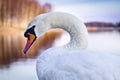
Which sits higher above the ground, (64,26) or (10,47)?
(64,26)

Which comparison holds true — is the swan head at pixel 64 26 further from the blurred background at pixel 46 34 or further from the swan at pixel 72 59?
the blurred background at pixel 46 34

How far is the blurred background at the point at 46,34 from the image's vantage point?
5.92ft

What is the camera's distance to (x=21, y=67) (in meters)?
1.80

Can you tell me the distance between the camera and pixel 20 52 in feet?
6.02

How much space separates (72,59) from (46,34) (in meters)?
0.86

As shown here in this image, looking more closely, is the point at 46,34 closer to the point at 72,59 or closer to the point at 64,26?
the point at 64,26

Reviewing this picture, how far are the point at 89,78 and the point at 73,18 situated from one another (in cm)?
29

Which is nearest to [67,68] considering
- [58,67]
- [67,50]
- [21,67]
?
[58,67]

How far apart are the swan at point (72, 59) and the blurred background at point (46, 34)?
613mm

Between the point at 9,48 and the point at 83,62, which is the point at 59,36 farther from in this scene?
the point at 83,62

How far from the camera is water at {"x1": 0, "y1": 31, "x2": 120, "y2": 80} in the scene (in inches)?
70.3

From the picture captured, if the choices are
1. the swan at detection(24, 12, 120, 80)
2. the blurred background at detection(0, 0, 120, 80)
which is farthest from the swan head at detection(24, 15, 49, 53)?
the blurred background at detection(0, 0, 120, 80)

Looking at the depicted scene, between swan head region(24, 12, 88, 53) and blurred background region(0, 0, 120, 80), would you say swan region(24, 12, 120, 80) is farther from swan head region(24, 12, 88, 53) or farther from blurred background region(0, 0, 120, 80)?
blurred background region(0, 0, 120, 80)

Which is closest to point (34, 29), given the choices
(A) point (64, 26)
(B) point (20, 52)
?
(A) point (64, 26)
